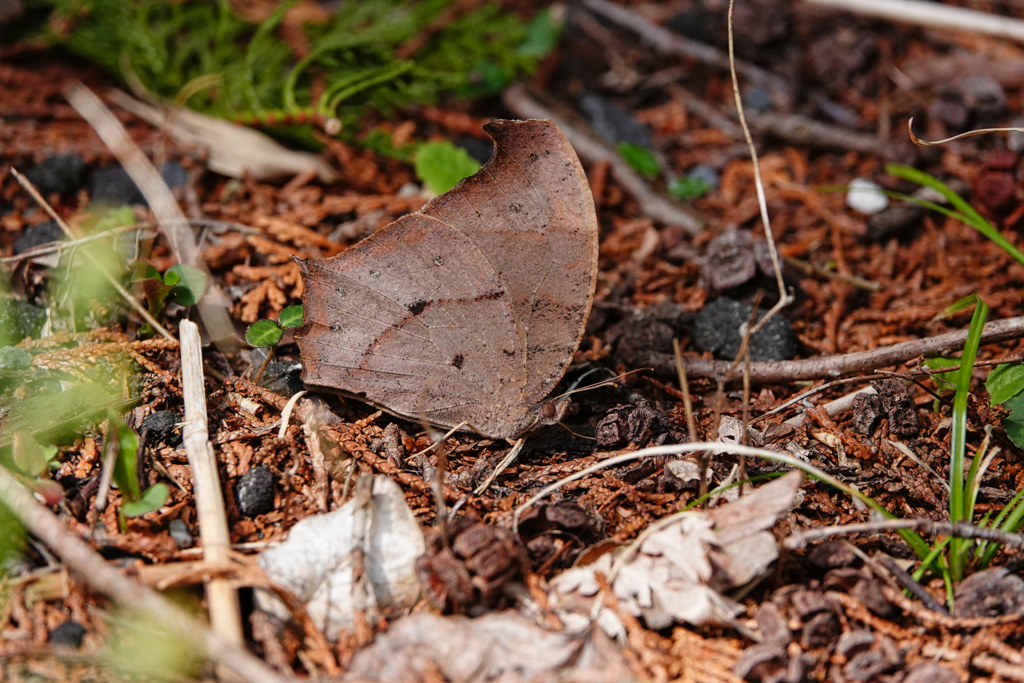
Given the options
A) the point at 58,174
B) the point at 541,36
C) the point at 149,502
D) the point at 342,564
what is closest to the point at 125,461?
the point at 149,502

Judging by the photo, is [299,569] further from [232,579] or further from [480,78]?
[480,78]

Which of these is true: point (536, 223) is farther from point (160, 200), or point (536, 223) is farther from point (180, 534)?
point (160, 200)

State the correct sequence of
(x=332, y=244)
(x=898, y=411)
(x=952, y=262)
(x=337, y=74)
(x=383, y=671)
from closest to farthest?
(x=383, y=671) → (x=898, y=411) → (x=332, y=244) → (x=952, y=262) → (x=337, y=74)

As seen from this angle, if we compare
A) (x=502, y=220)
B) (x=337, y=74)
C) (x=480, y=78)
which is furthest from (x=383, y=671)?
(x=480, y=78)

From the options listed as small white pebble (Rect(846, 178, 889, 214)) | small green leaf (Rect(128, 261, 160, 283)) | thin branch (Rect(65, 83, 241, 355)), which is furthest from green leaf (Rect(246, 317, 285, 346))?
small white pebble (Rect(846, 178, 889, 214))

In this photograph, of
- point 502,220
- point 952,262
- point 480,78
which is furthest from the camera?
point 480,78

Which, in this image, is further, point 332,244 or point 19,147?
point 19,147

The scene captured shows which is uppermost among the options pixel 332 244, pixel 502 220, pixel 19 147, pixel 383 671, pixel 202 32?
pixel 202 32
